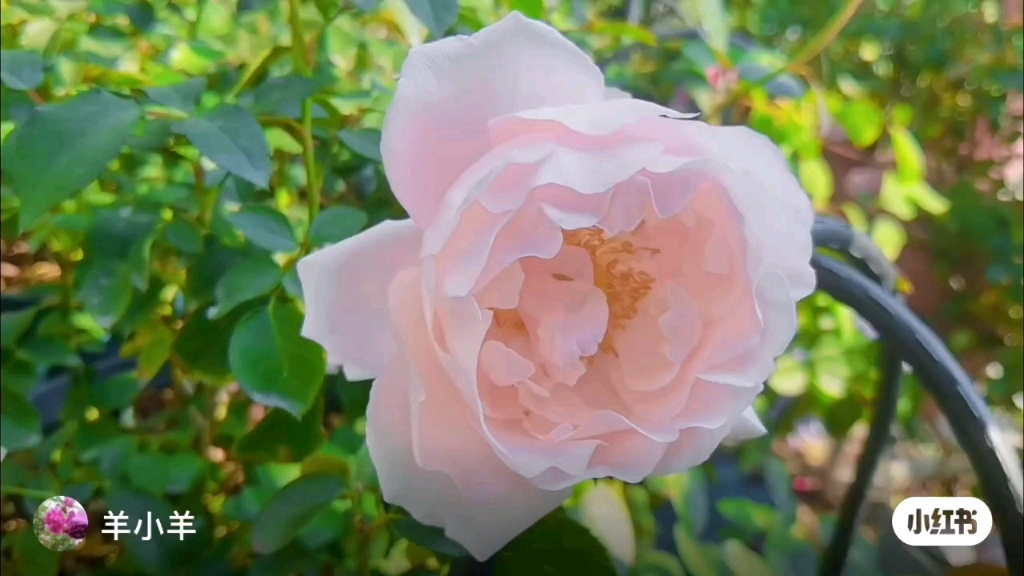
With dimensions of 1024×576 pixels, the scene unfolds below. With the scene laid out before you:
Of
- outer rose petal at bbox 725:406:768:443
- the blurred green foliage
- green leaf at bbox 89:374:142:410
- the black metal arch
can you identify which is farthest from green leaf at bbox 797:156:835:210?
green leaf at bbox 89:374:142:410

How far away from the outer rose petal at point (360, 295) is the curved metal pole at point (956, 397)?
0.46ft

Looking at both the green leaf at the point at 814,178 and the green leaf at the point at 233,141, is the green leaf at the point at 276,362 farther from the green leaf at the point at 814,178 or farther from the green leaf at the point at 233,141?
the green leaf at the point at 814,178

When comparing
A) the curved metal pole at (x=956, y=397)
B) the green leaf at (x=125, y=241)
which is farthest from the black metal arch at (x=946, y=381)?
the green leaf at (x=125, y=241)

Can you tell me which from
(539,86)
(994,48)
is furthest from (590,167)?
(994,48)

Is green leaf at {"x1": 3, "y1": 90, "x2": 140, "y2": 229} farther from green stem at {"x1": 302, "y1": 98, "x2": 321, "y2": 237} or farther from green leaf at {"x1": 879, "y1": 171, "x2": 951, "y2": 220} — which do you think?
green leaf at {"x1": 879, "y1": 171, "x2": 951, "y2": 220}

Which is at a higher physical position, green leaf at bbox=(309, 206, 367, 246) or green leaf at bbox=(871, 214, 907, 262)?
green leaf at bbox=(309, 206, 367, 246)

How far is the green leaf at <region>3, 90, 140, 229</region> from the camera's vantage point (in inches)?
7.4

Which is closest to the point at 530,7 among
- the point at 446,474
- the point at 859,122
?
the point at 446,474

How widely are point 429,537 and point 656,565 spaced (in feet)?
0.37

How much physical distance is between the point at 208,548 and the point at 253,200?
125 mm

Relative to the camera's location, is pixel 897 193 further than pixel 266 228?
Yes

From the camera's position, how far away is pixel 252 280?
0.22 meters

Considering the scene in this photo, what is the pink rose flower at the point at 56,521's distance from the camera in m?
0.26

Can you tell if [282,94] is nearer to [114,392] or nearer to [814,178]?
[114,392]
